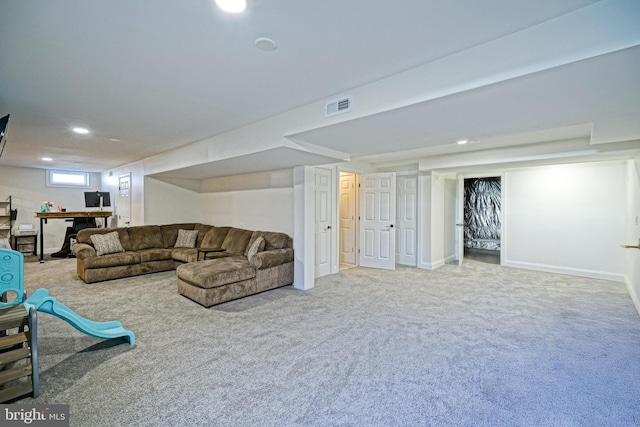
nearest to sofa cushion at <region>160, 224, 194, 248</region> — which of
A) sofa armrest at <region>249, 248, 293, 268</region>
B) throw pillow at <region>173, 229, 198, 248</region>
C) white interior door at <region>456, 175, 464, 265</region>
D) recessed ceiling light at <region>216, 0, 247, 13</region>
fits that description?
throw pillow at <region>173, 229, 198, 248</region>

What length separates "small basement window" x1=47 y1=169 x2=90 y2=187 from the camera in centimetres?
825

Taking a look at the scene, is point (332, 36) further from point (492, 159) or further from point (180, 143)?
point (492, 159)

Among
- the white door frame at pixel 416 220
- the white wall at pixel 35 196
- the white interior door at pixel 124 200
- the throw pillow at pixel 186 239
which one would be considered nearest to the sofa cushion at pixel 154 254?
the throw pillow at pixel 186 239

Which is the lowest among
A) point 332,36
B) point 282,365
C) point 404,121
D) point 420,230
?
point 282,365

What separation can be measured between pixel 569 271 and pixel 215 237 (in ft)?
22.9

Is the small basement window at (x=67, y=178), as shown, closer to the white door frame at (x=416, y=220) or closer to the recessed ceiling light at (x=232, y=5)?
the white door frame at (x=416, y=220)

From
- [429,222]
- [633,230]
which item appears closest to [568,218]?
[633,230]

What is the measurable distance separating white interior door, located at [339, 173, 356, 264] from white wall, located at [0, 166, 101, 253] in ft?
25.8

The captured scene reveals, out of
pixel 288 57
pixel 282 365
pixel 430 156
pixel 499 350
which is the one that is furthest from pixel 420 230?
pixel 288 57

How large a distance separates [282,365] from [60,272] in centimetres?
562

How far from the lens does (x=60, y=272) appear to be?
561cm

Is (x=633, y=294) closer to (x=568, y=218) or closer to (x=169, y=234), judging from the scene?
(x=568, y=218)

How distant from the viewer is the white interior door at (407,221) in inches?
255

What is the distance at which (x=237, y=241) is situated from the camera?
5.61 meters
